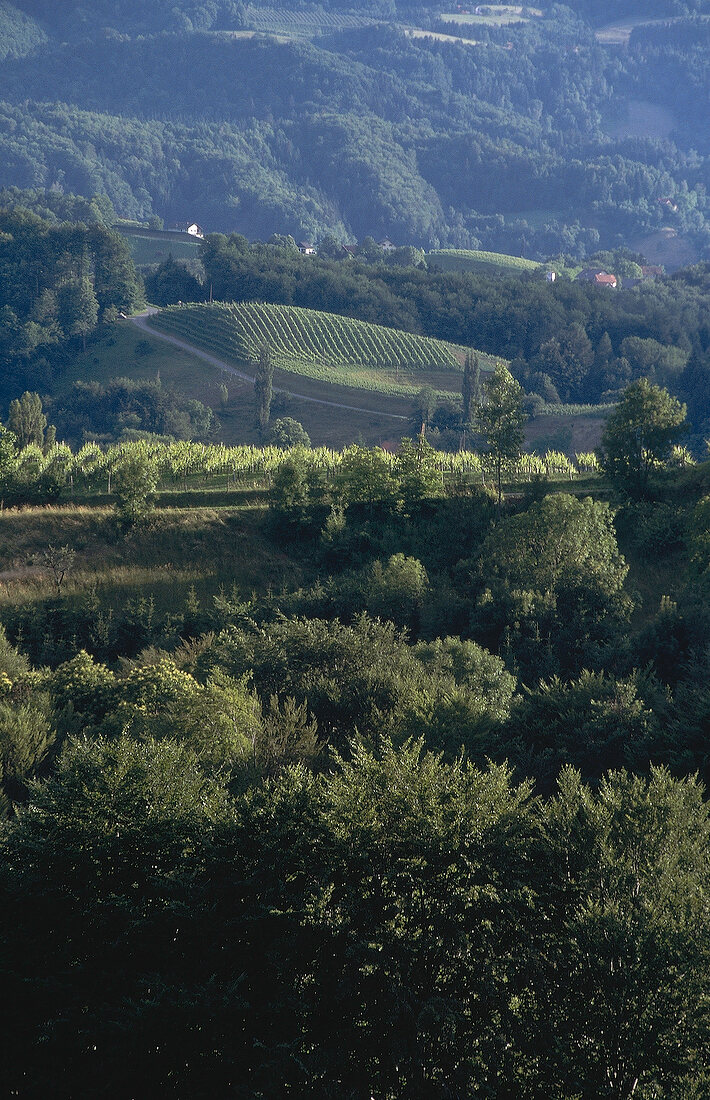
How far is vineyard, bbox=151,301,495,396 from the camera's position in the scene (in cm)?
13975

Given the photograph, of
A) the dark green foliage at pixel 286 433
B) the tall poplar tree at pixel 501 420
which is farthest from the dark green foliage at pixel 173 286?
the tall poplar tree at pixel 501 420

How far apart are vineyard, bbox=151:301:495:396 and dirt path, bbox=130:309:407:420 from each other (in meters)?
1.23

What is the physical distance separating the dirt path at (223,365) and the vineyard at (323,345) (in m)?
1.23

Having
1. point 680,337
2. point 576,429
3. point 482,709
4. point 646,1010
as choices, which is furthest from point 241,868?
point 680,337

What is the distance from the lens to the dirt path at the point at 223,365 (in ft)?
418

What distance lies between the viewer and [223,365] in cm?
14175

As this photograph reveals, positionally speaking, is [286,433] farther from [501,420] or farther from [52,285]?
[52,285]

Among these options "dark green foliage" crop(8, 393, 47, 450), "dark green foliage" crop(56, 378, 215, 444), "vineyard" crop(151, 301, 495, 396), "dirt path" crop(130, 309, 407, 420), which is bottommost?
"dark green foliage" crop(56, 378, 215, 444)

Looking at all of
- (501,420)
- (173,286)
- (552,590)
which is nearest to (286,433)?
(501,420)

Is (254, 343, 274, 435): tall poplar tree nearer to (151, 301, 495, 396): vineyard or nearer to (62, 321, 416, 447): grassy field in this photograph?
(62, 321, 416, 447): grassy field

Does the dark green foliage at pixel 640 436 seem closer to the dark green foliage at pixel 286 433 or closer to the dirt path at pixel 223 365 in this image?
the dark green foliage at pixel 286 433

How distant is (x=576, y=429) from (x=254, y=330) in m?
50.7

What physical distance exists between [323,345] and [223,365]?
15.8 m

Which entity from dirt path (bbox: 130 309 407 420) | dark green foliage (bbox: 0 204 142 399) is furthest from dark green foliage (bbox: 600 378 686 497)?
dark green foliage (bbox: 0 204 142 399)
